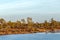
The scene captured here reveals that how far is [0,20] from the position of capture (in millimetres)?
110188

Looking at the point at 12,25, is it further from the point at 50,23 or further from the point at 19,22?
the point at 50,23

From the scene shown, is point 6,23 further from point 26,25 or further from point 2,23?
point 26,25

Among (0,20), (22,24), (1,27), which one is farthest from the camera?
(22,24)

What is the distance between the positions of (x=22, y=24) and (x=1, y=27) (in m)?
17.7

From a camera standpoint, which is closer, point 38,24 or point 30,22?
point 30,22

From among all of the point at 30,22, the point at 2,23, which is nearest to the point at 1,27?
the point at 2,23

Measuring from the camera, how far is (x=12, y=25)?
363 feet

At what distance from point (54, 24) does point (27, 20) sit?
47.1 ft

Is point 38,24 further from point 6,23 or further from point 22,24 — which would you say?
point 6,23

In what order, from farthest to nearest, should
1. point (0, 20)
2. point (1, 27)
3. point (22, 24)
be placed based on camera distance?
1. point (22, 24)
2. point (0, 20)
3. point (1, 27)

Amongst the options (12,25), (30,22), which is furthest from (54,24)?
(12,25)

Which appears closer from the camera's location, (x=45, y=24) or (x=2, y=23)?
(x=2, y=23)

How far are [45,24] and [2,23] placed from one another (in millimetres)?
21567

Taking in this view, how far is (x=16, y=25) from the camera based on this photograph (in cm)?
11338
